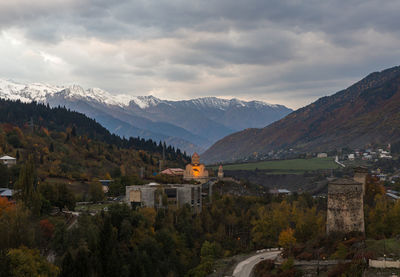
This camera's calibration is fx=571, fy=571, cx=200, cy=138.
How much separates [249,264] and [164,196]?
28.2 meters

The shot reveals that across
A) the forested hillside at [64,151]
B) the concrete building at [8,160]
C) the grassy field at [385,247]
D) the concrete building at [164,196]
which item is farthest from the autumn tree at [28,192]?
the grassy field at [385,247]

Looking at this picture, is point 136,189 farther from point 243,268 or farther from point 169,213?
point 243,268

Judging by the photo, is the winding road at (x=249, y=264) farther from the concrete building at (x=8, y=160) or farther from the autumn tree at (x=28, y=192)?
the concrete building at (x=8, y=160)

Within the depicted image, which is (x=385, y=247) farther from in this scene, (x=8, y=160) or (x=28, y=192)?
(x=8, y=160)

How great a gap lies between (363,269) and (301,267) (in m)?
8.86

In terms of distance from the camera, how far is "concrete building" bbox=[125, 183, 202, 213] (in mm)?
87562

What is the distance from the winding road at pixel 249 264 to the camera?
191 ft

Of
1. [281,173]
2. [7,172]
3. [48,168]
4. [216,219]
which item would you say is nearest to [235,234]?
[216,219]

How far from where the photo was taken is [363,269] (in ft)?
149

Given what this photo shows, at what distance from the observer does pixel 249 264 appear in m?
63.1

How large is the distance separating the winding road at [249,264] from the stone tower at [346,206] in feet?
32.6

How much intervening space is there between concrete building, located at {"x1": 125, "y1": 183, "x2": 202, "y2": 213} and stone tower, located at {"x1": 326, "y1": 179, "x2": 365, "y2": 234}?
34.8m

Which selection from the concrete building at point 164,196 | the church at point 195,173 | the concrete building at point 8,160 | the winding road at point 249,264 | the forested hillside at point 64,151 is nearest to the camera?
the winding road at point 249,264

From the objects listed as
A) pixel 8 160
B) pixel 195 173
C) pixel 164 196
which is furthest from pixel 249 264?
pixel 195 173
